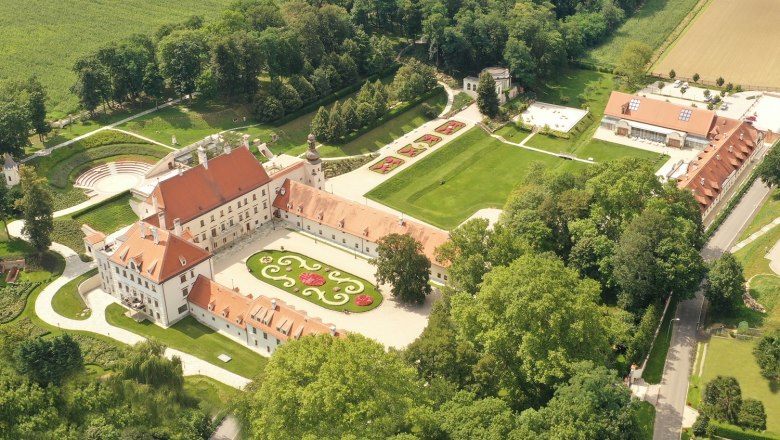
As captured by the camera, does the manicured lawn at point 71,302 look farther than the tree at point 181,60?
No

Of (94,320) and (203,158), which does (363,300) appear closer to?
(203,158)

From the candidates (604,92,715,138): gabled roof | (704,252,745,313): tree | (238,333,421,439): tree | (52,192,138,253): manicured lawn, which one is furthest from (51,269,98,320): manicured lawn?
(604,92,715,138): gabled roof

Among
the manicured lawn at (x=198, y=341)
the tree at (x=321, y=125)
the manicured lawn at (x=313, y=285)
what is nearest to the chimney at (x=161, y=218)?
the manicured lawn at (x=198, y=341)

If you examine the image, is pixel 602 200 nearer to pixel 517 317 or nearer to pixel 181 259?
pixel 517 317

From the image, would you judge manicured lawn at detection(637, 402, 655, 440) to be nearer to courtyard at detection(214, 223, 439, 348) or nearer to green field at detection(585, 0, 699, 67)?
courtyard at detection(214, 223, 439, 348)

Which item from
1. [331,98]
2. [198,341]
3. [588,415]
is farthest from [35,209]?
[588,415]

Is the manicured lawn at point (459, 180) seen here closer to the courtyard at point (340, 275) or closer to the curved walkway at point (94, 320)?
the courtyard at point (340, 275)

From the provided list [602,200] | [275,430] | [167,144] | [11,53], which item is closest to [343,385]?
[275,430]
